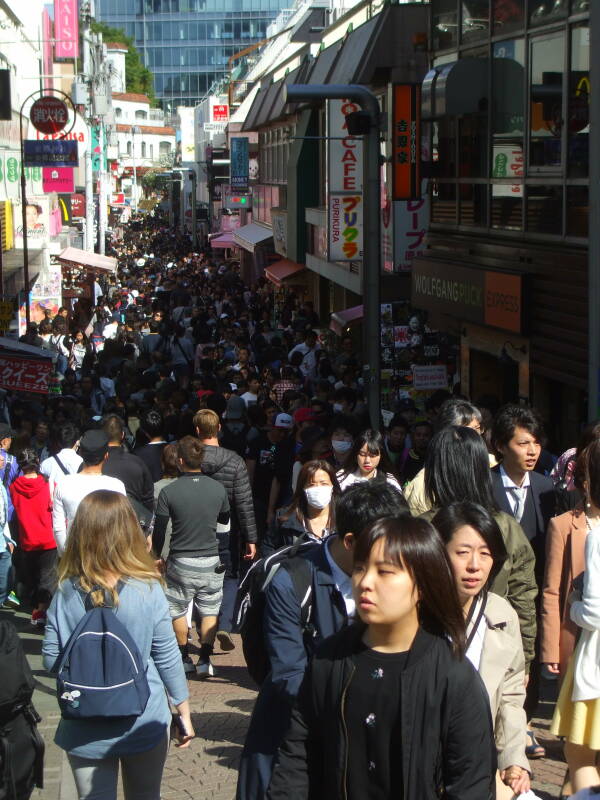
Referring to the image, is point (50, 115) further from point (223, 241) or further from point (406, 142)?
point (223, 241)

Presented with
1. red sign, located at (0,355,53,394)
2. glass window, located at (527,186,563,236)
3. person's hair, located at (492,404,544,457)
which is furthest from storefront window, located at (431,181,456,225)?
person's hair, located at (492,404,544,457)

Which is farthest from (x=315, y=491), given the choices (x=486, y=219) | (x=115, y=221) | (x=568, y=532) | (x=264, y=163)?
(x=115, y=221)

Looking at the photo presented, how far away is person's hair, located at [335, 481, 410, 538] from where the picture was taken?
13.3 feet

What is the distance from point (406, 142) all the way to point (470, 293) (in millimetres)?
2246

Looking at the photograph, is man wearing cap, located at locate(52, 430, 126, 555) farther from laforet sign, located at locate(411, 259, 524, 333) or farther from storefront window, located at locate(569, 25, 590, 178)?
laforet sign, located at locate(411, 259, 524, 333)

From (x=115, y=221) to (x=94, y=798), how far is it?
281 feet

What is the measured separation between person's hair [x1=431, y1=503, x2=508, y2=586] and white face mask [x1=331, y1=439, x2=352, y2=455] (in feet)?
14.9

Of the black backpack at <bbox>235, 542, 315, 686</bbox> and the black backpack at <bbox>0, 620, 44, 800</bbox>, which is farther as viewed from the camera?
the black backpack at <bbox>0, 620, 44, 800</bbox>

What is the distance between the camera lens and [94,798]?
4320 millimetres

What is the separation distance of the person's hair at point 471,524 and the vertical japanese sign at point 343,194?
668 inches

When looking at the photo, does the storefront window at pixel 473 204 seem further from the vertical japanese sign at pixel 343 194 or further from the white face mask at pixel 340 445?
the white face mask at pixel 340 445

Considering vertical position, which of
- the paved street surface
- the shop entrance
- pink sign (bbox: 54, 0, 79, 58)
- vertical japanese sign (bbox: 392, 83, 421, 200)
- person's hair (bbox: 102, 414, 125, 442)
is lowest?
the paved street surface

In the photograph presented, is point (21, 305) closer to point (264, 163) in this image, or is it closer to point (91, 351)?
point (91, 351)

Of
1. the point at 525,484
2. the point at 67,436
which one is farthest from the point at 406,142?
the point at 525,484
